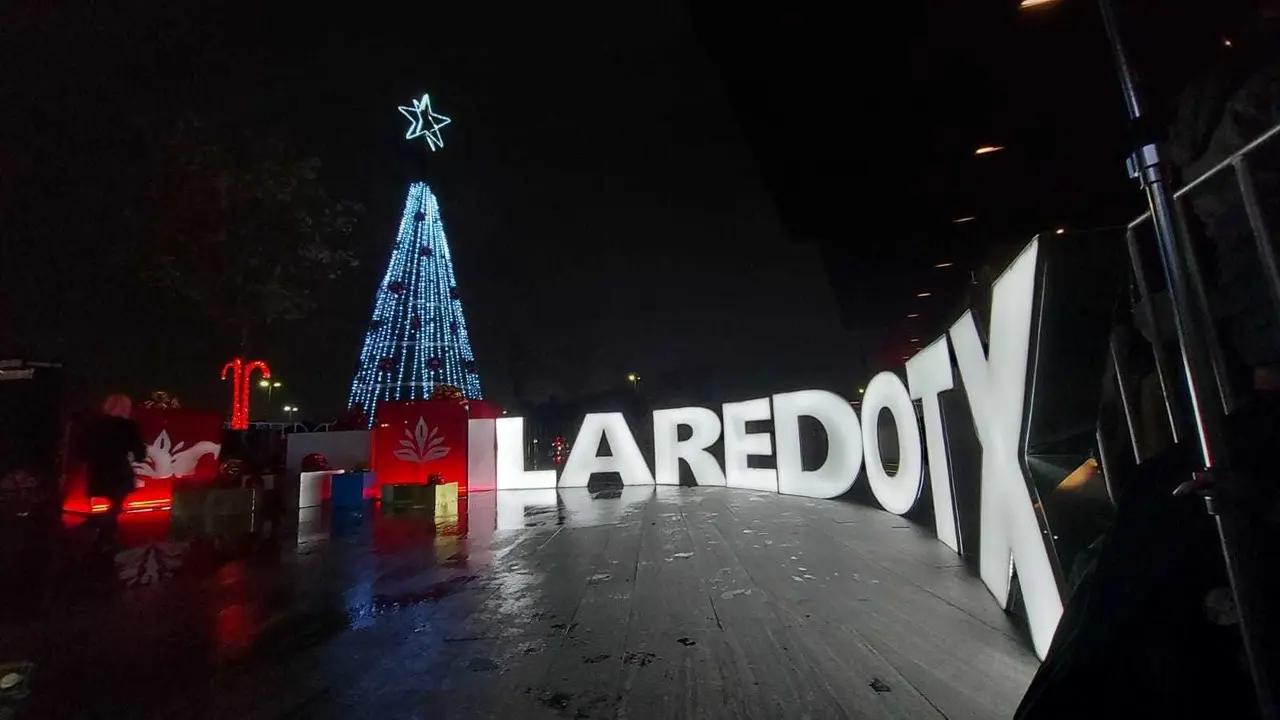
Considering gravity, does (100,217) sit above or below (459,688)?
above

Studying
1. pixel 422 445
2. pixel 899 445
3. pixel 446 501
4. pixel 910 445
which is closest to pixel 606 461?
pixel 422 445

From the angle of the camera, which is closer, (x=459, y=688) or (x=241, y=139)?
(x=459, y=688)

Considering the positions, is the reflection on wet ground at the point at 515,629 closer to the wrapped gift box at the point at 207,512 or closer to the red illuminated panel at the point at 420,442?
the wrapped gift box at the point at 207,512

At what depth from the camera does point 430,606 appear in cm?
415

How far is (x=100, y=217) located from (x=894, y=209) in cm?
1089

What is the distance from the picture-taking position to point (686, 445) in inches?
522

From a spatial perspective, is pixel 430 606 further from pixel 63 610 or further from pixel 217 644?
pixel 63 610

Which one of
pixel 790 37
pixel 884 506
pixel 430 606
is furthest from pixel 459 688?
pixel 884 506

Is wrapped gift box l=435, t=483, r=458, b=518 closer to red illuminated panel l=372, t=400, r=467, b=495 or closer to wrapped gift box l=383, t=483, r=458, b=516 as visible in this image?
wrapped gift box l=383, t=483, r=458, b=516

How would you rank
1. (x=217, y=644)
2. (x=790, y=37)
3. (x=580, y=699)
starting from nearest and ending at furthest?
1. (x=580, y=699)
2. (x=217, y=644)
3. (x=790, y=37)

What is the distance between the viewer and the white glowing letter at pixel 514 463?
13.7 meters

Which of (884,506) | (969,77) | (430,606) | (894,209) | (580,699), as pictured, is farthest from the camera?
(894,209)

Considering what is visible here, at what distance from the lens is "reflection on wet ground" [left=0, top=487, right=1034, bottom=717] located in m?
2.74

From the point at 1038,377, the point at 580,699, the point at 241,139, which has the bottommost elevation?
the point at 580,699
